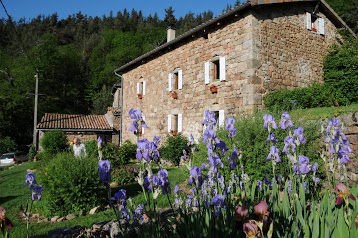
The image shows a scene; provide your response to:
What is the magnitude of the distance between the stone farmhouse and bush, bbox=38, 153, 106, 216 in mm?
4059

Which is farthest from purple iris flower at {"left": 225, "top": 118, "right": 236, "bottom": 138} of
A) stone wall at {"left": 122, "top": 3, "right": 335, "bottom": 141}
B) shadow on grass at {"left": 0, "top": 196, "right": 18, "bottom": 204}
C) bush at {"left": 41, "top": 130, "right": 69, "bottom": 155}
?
bush at {"left": 41, "top": 130, "right": 69, "bottom": 155}

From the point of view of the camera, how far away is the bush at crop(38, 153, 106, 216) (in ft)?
21.6

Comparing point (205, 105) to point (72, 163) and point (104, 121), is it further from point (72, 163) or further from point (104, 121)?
point (104, 121)

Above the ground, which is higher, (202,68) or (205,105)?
(202,68)

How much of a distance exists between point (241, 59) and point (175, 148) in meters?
5.11

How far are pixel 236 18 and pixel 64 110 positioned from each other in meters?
34.6

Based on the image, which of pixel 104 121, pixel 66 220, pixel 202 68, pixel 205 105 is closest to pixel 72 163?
pixel 66 220

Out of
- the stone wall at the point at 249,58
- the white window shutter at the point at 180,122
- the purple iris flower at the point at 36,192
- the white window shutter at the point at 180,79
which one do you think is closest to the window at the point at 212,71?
the stone wall at the point at 249,58

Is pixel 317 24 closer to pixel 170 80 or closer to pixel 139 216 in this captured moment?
pixel 170 80

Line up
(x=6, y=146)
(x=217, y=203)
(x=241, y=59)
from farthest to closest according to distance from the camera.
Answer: (x=6, y=146) → (x=241, y=59) → (x=217, y=203)

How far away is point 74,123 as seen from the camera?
2384 centimetres

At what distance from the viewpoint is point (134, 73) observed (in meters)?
19.7

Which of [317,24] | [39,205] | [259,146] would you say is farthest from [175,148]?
[317,24]

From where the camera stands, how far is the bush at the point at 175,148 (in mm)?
13422
